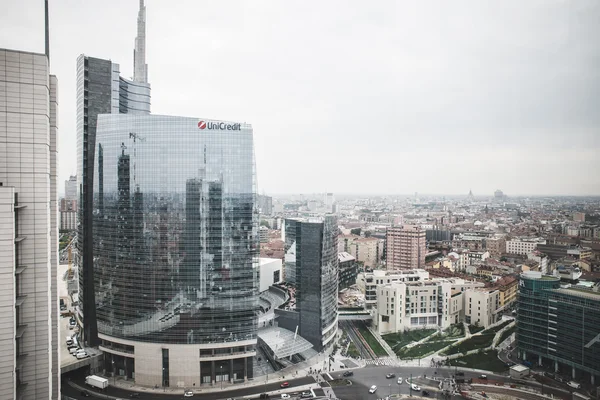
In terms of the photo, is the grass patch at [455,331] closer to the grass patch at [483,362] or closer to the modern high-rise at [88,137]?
the grass patch at [483,362]

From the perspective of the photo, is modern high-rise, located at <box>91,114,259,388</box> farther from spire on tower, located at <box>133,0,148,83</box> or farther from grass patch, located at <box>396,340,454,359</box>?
grass patch, located at <box>396,340,454,359</box>

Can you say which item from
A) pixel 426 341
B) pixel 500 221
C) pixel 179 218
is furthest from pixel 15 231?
pixel 500 221

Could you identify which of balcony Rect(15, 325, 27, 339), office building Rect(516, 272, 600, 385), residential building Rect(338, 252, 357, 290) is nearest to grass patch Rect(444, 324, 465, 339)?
office building Rect(516, 272, 600, 385)

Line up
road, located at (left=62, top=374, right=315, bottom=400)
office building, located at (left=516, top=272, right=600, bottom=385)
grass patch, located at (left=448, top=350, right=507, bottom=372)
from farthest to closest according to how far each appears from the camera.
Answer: grass patch, located at (left=448, top=350, right=507, bottom=372)
road, located at (left=62, top=374, right=315, bottom=400)
office building, located at (left=516, top=272, right=600, bottom=385)

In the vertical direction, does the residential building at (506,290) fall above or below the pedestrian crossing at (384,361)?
above

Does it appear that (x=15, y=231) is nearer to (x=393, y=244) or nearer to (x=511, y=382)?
(x=511, y=382)

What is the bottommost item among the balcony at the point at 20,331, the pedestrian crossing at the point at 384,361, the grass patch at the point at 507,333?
the pedestrian crossing at the point at 384,361

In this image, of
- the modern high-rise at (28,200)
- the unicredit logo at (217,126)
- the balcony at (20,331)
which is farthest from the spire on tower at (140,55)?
the balcony at (20,331)

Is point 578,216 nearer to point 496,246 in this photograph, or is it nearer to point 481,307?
point 481,307
